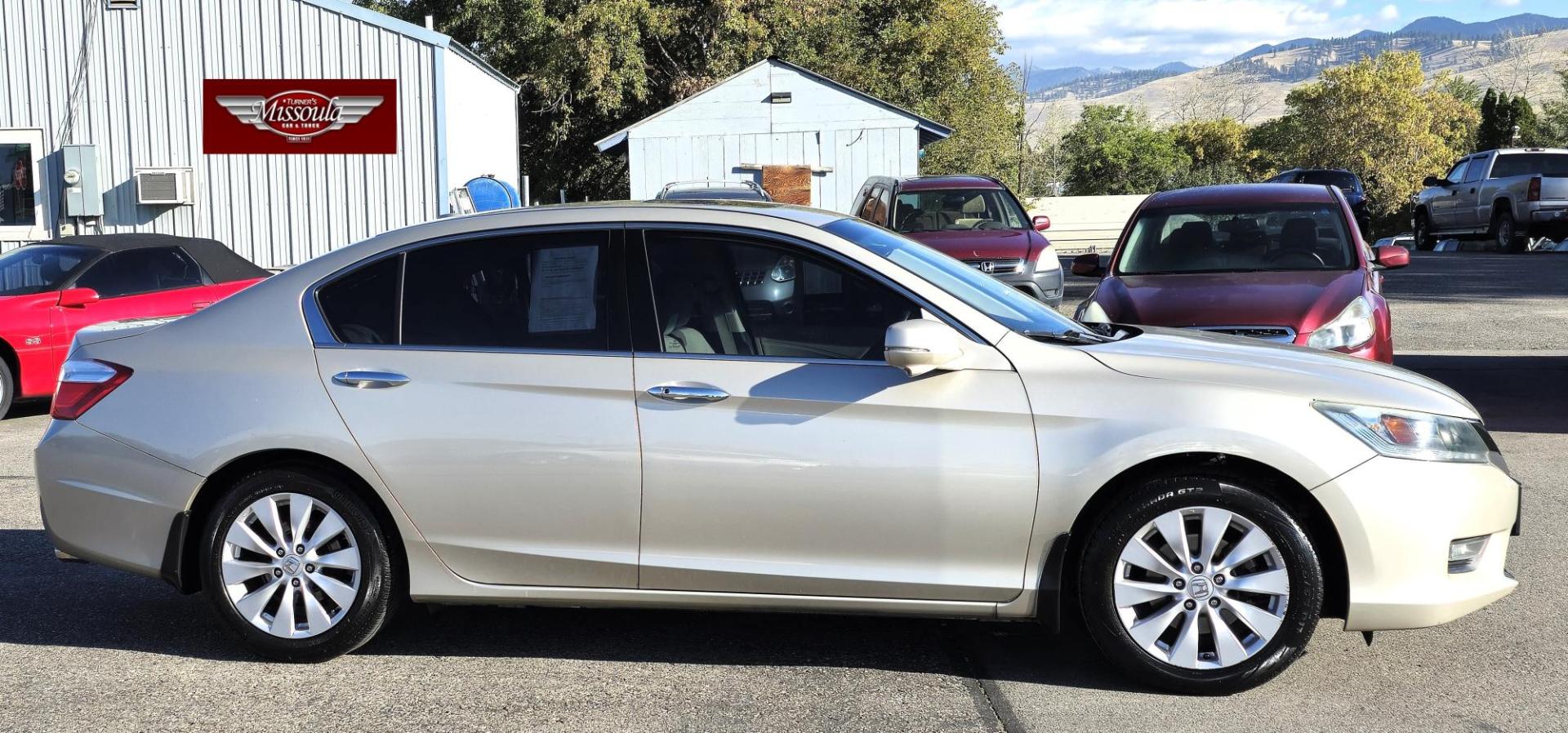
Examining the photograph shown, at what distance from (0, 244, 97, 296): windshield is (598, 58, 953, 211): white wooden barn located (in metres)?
18.1

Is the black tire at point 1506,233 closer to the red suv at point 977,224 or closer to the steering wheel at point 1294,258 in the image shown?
the red suv at point 977,224

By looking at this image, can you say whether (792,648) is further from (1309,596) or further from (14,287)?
(14,287)

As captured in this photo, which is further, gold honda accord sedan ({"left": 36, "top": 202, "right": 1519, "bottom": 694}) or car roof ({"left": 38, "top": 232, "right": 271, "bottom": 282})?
car roof ({"left": 38, "top": 232, "right": 271, "bottom": 282})

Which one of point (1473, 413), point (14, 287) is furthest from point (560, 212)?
point (14, 287)

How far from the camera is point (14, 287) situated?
35.8 feet

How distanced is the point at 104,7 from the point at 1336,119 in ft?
→ 232

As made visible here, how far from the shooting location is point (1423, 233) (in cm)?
2898

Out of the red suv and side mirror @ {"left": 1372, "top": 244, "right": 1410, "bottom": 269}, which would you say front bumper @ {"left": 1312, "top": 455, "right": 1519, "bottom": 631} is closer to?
side mirror @ {"left": 1372, "top": 244, "right": 1410, "bottom": 269}

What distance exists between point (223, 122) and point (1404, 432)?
17.9 m

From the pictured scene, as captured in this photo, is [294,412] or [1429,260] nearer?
[294,412]

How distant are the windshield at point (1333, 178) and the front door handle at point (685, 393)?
26992mm

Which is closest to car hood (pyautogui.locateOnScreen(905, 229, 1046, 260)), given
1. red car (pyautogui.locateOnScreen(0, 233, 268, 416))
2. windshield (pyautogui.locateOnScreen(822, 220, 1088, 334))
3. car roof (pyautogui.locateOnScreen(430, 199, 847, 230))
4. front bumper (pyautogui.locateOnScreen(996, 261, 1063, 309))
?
front bumper (pyautogui.locateOnScreen(996, 261, 1063, 309))

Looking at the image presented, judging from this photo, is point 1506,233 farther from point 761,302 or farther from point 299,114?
point 761,302

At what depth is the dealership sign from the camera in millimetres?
18969
